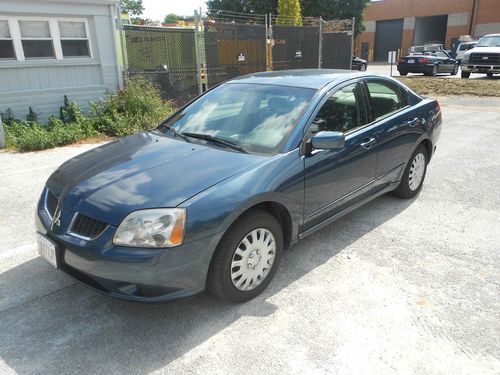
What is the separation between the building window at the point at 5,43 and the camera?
8.79m

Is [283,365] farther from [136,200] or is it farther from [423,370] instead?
[136,200]

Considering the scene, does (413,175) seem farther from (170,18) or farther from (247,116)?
A: (170,18)

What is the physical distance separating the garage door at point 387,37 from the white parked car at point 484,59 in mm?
29996

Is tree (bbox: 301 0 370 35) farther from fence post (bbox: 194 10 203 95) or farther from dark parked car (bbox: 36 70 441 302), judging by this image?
dark parked car (bbox: 36 70 441 302)

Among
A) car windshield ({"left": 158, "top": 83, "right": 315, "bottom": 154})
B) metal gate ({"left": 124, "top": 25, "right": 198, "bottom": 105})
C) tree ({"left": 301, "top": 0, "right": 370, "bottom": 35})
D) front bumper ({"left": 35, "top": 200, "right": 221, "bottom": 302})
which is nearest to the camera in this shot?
front bumper ({"left": 35, "top": 200, "right": 221, "bottom": 302})

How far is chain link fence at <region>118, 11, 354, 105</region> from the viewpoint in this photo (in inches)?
412

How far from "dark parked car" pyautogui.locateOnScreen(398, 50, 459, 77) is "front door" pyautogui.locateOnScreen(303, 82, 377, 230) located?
21877 millimetres

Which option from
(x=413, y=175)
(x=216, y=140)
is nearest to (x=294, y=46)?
(x=413, y=175)


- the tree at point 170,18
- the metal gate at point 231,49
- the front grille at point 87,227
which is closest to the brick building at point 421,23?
the tree at point 170,18

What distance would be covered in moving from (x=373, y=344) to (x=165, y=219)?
155cm

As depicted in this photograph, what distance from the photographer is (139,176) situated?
2904 mm

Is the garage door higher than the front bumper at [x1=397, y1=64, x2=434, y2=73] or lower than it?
higher

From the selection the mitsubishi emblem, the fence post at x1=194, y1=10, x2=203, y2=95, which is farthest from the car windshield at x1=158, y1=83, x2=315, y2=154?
the fence post at x1=194, y1=10, x2=203, y2=95

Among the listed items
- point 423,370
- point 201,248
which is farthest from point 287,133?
point 423,370
